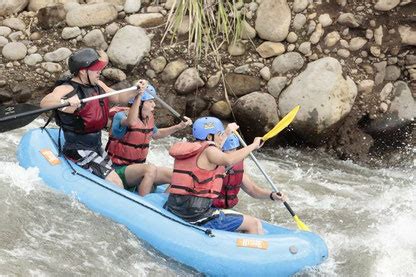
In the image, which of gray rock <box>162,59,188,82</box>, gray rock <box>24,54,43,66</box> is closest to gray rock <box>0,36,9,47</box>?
gray rock <box>24,54,43,66</box>

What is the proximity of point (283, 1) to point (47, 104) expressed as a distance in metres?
3.87

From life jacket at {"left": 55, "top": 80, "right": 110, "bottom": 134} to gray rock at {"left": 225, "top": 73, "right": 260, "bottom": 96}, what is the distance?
2680mm

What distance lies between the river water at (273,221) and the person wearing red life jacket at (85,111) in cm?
39

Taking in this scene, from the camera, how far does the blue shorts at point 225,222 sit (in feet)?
16.5

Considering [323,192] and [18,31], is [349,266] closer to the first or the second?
[323,192]

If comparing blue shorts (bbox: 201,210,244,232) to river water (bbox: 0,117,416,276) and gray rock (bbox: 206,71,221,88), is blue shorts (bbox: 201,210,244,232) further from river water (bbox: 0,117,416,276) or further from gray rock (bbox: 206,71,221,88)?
gray rock (bbox: 206,71,221,88)

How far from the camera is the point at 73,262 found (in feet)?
14.9

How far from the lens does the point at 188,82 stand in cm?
789

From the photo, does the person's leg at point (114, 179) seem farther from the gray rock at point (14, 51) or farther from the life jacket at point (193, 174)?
the gray rock at point (14, 51)

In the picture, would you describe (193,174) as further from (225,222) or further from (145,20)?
(145,20)

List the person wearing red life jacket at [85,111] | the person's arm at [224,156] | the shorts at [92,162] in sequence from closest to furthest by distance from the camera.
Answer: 1. the person's arm at [224,156]
2. the person wearing red life jacket at [85,111]
3. the shorts at [92,162]

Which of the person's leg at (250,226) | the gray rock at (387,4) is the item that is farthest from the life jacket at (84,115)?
the gray rock at (387,4)

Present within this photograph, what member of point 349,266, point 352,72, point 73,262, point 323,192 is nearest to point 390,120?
point 352,72

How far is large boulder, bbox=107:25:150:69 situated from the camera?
Result: 8000 millimetres
